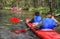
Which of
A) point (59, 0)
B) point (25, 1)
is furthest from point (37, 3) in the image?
point (59, 0)

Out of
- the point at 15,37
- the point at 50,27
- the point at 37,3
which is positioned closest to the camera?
the point at 50,27

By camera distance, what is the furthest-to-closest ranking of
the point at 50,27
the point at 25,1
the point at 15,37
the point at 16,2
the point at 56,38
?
the point at 16,2, the point at 25,1, the point at 15,37, the point at 50,27, the point at 56,38

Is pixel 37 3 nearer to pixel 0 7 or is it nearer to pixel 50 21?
pixel 0 7

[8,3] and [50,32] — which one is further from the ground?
[50,32]

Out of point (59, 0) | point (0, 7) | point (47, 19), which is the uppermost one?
point (47, 19)

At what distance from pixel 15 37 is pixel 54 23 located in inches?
120

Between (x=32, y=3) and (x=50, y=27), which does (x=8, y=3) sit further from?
(x=50, y=27)

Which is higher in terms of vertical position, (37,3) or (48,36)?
(48,36)

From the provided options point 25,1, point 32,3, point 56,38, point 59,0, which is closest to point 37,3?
point 32,3

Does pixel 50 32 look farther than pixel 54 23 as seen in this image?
No

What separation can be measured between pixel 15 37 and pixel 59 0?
2783cm

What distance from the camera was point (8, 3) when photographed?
77.4m

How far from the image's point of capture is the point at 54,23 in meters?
12.4

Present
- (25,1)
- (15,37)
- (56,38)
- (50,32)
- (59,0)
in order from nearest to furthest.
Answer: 1. (56,38)
2. (50,32)
3. (15,37)
4. (59,0)
5. (25,1)
